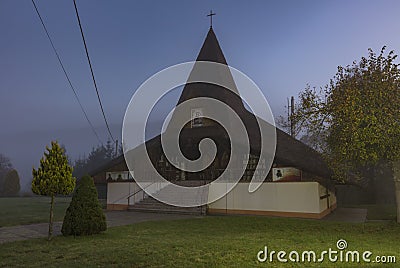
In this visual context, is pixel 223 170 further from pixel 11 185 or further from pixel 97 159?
pixel 97 159

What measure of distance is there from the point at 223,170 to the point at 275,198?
318 centimetres

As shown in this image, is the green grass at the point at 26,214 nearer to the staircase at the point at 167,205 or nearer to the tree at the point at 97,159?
the staircase at the point at 167,205

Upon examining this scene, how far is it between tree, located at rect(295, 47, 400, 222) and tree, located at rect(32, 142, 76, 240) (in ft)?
24.0

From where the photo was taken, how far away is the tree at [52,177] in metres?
7.78

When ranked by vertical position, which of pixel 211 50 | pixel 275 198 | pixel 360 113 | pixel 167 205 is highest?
pixel 211 50

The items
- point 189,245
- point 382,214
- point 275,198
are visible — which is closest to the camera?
point 189,245

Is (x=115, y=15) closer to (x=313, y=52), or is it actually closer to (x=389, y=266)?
(x=313, y=52)

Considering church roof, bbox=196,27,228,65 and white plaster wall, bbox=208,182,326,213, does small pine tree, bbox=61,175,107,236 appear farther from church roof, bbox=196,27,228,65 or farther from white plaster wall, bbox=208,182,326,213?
church roof, bbox=196,27,228,65

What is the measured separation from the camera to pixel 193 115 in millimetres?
18641

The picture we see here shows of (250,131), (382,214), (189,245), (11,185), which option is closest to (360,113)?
(189,245)

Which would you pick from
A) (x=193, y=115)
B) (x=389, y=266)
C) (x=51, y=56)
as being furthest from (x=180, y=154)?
(x=389, y=266)

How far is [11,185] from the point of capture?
38.0 metres

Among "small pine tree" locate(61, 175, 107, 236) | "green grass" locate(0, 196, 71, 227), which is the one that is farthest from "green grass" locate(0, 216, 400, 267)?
"green grass" locate(0, 196, 71, 227)

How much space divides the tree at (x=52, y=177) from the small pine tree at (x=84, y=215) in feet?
1.77
